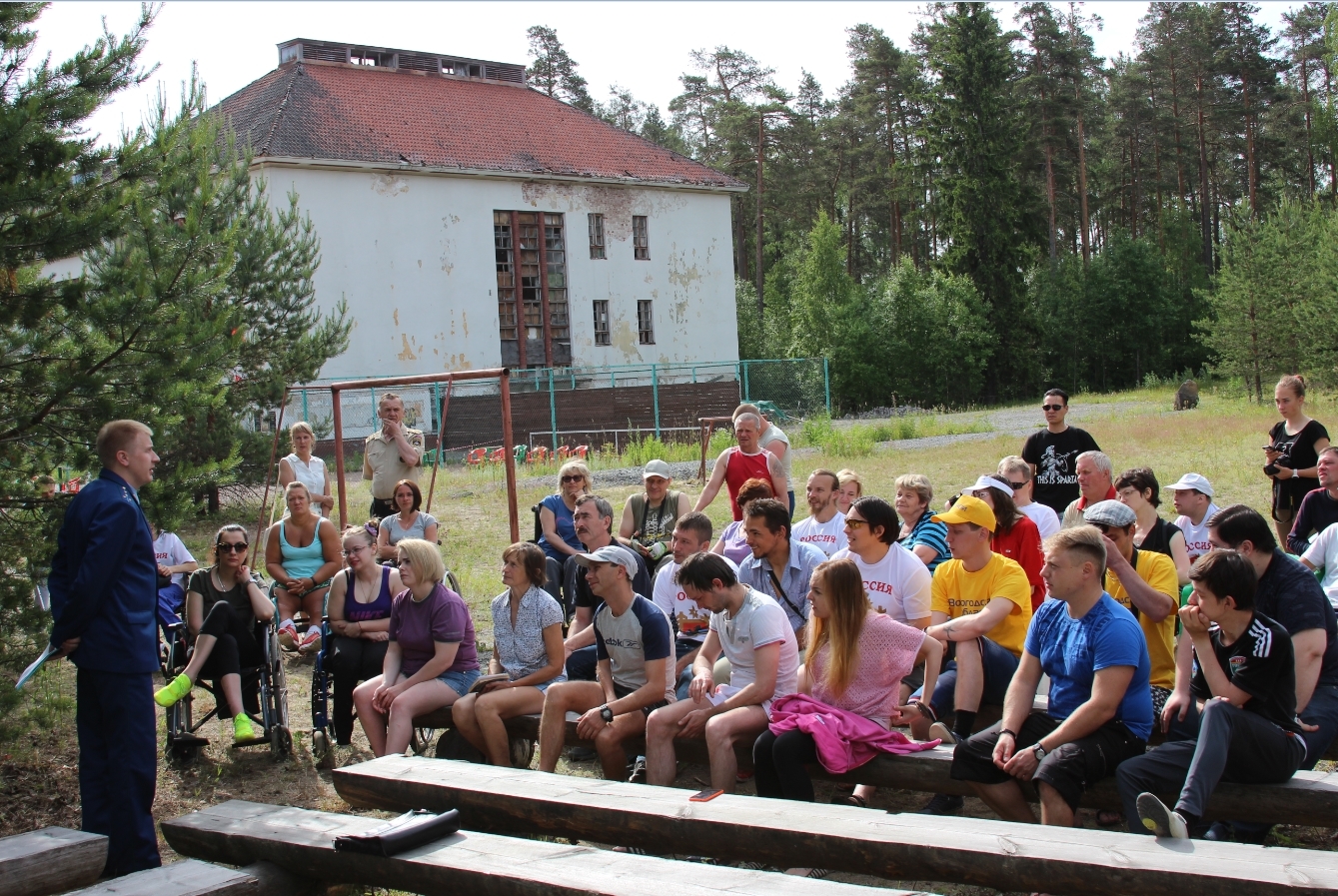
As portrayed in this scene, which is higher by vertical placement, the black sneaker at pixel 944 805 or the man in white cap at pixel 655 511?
the man in white cap at pixel 655 511

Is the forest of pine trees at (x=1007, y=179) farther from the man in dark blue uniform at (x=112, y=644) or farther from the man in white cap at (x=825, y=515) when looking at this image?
the man in dark blue uniform at (x=112, y=644)

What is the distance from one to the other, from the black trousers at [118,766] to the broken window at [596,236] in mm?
34854

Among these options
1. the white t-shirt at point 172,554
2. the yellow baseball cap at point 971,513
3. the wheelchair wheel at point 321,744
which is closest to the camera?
→ the yellow baseball cap at point 971,513

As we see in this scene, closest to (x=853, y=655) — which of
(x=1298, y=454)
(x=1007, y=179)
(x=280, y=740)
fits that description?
(x=280, y=740)

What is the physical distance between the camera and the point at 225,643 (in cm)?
704

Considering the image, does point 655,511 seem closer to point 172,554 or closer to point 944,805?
point 944,805

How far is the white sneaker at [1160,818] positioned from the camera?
12.0ft

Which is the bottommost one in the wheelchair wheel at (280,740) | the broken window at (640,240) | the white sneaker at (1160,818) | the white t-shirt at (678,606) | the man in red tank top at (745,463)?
the wheelchair wheel at (280,740)

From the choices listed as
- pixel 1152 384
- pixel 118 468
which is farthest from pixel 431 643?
pixel 1152 384

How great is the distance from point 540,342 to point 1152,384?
90.5 feet

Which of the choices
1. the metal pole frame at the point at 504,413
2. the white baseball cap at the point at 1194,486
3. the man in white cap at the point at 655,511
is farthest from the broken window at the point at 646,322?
the white baseball cap at the point at 1194,486

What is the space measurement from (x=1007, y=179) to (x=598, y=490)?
1391 inches

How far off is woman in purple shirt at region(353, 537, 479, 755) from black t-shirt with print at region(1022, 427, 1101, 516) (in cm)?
459

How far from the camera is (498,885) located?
12.8 feet
